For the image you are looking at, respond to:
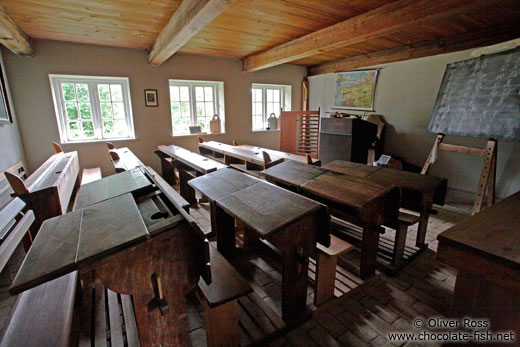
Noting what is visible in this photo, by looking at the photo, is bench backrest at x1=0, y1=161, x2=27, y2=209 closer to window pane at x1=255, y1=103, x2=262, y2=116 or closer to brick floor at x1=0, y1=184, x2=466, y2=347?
brick floor at x1=0, y1=184, x2=466, y2=347

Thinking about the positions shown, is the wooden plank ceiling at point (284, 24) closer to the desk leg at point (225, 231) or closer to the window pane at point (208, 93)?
the window pane at point (208, 93)

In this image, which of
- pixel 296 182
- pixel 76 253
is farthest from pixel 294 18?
pixel 76 253

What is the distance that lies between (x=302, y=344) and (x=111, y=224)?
122 centimetres

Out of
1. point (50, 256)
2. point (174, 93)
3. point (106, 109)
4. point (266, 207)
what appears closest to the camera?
point (50, 256)

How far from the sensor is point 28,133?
389 cm

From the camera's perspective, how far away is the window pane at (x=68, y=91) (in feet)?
13.5

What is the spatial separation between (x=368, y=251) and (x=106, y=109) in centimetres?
463

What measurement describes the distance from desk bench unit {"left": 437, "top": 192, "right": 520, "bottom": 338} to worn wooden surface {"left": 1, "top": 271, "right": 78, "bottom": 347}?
1.65m

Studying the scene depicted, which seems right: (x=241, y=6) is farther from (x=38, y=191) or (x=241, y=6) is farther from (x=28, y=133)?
(x=28, y=133)

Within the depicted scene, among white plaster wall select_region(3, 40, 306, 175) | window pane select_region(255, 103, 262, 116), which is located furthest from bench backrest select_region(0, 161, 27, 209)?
window pane select_region(255, 103, 262, 116)

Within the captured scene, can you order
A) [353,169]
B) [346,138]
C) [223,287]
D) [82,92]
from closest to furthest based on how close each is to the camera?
[223,287], [353,169], [346,138], [82,92]

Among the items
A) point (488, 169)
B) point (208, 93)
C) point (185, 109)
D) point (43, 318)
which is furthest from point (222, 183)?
point (208, 93)

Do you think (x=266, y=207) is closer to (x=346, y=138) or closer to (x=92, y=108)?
(x=346, y=138)

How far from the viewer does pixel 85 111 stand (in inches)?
170
